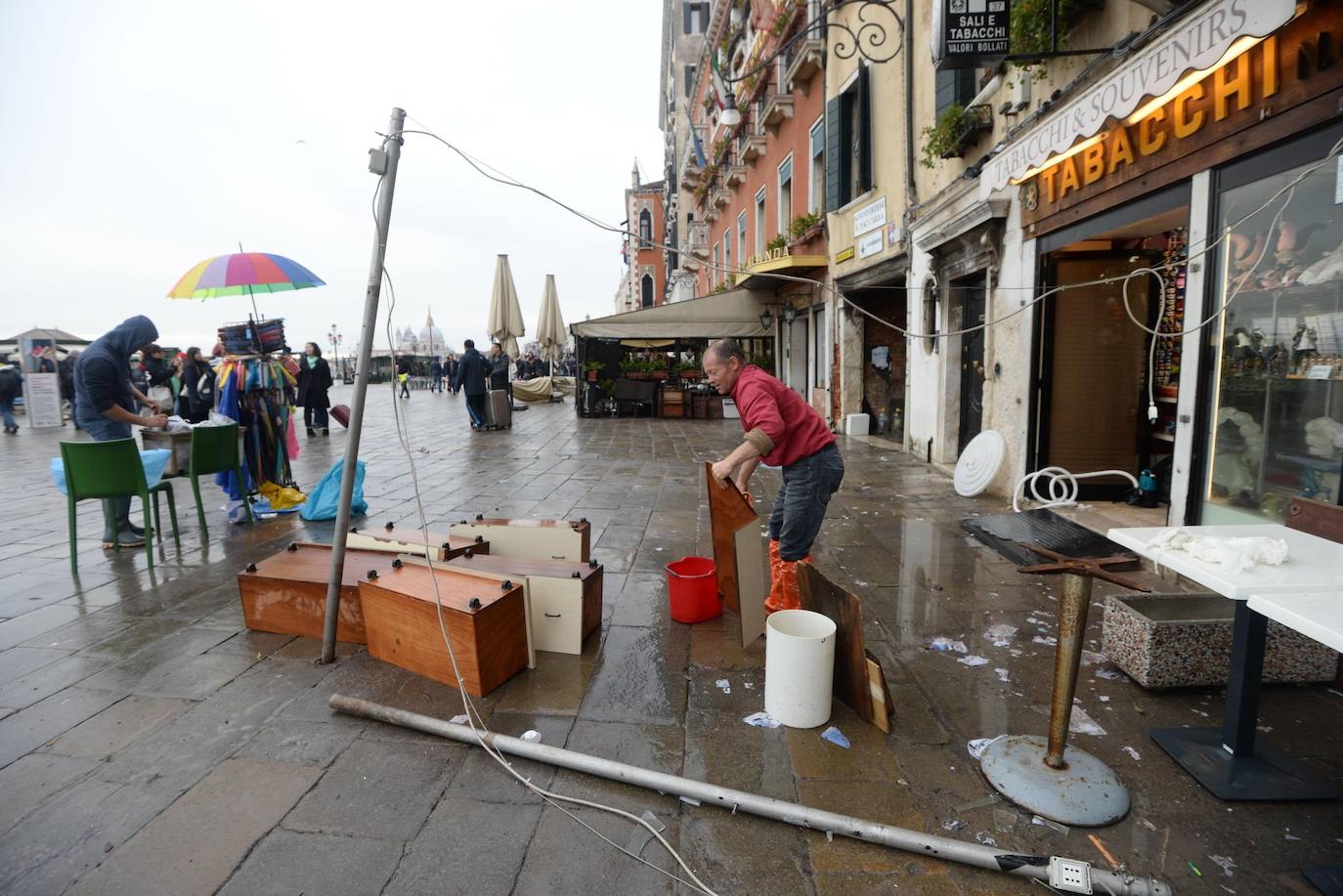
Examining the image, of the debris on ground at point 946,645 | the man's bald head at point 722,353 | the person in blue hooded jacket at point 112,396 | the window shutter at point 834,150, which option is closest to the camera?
the debris on ground at point 946,645

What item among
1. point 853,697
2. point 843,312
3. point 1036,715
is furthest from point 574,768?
point 843,312

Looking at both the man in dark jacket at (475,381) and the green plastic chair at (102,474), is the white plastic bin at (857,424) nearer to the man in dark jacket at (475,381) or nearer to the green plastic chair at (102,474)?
the man in dark jacket at (475,381)

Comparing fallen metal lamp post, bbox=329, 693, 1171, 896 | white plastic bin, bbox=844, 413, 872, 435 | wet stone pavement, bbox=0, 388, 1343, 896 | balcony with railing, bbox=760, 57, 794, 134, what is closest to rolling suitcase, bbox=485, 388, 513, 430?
white plastic bin, bbox=844, 413, 872, 435

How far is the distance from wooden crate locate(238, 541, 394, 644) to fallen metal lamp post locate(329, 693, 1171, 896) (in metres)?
0.76

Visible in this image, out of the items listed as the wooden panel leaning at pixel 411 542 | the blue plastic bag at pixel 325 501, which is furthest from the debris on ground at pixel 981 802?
the blue plastic bag at pixel 325 501

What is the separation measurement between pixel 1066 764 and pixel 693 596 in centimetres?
181

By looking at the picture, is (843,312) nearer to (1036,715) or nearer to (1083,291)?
(1083,291)

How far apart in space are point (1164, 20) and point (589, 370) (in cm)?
1305

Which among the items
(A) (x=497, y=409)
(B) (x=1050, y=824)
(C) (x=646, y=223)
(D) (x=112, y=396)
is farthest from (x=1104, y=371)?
(C) (x=646, y=223)

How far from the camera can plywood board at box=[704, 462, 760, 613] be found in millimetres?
3443

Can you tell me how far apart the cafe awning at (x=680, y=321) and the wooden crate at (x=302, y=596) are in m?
10.9

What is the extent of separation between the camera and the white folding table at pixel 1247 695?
2.08 m

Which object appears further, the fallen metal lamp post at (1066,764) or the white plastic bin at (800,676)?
the white plastic bin at (800,676)

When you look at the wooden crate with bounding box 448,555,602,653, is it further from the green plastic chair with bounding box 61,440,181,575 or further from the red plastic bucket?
the green plastic chair with bounding box 61,440,181,575
